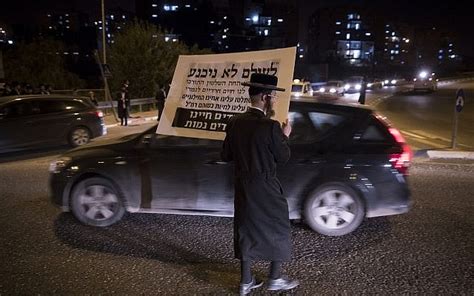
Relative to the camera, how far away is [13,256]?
4.43 metres

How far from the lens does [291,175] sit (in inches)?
193

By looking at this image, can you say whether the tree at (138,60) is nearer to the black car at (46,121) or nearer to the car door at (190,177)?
the black car at (46,121)

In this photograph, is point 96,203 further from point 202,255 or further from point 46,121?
point 46,121

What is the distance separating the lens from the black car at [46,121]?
10.2 m

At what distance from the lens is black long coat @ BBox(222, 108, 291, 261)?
3.22m

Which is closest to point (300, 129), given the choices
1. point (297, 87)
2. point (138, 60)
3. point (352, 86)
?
point (297, 87)

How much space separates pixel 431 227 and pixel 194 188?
117 inches

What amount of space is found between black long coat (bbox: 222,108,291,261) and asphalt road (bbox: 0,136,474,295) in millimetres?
545

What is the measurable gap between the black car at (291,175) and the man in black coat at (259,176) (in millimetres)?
1519

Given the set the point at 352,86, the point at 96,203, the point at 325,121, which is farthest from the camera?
the point at 352,86

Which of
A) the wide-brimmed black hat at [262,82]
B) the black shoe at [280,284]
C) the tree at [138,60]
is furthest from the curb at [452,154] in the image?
the tree at [138,60]

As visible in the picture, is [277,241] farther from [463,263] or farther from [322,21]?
[322,21]

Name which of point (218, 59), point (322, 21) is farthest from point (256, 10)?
point (218, 59)

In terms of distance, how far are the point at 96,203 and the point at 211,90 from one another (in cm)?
202
